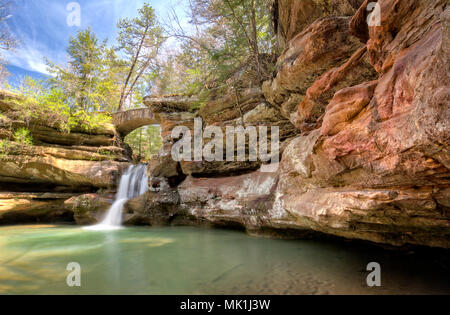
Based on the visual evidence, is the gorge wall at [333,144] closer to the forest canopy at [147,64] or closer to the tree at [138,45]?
the forest canopy at [147,64]

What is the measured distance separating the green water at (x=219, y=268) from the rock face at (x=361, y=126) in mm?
594

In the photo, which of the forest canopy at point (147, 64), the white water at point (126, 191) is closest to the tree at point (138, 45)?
the forest canopy at point (147, 64)

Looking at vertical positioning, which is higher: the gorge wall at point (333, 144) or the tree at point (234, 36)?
the tree at point (234, 36)

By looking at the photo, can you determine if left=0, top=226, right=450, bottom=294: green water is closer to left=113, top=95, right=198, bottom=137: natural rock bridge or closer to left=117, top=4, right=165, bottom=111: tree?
left=113, top=95, right=198, bottom=137: natural rock bridge

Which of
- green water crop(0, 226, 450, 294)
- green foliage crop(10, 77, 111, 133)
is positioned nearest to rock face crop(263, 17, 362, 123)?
green water crop(0, 226, 450, 294)

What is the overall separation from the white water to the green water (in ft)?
14.1

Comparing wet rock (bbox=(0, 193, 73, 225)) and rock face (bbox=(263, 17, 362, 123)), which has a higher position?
rock face (bbox=(263, 17, 362, 123))

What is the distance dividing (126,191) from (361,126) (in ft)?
36.9

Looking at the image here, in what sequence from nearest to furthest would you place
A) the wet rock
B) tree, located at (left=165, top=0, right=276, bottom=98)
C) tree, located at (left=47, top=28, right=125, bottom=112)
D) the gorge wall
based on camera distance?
1. the gorge wall
2. tree, located at (left=165, top=0, right=276, bottom=98)
3. the wet rock
4. tree, located at (left=47, top=28, right=125, bottom=112)

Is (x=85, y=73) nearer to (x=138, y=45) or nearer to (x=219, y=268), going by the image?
(x=138, y=45)

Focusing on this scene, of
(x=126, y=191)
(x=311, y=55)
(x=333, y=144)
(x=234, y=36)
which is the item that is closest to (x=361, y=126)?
(x=333, y=144)

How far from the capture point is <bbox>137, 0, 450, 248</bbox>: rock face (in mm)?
2247

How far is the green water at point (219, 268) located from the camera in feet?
9.96
